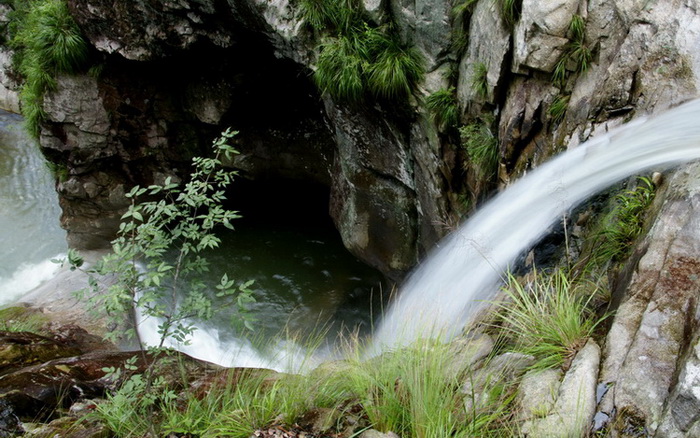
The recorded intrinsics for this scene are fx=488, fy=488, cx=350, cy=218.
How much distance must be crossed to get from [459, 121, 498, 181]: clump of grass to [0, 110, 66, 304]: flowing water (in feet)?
26.4

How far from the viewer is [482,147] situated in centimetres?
524

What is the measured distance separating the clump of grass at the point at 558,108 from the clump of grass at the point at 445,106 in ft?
4.43

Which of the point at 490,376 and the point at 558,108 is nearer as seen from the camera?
the point at 490,376

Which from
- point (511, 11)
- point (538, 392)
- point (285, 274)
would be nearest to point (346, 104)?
point (511, 11)

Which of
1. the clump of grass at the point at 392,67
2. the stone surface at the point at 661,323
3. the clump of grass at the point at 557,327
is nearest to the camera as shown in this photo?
the stone surface at the point at 661,323

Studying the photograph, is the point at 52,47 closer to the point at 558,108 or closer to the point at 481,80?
the point at 481,80

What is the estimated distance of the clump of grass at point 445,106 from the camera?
565 cm

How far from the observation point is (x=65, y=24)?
8.14 meters

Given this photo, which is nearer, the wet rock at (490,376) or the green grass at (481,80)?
the wet rock at (490,376)

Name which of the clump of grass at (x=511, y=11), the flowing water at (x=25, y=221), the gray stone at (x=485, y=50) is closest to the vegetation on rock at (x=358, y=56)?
the gray stone at (x=485, y=50)

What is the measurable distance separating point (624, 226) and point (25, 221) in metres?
11.6

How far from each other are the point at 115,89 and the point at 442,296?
22.8 ft

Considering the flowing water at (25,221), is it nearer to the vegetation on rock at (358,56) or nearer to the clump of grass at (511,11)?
the vegetation on rock at (358,56)

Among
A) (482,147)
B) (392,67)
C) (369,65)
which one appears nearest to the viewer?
(482,147)
